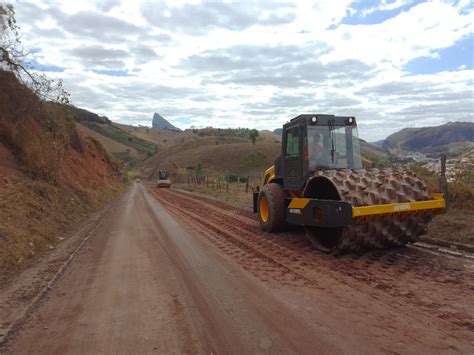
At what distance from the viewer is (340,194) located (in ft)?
26.1

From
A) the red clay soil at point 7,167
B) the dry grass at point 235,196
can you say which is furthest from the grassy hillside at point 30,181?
the dry grass at point 235,196

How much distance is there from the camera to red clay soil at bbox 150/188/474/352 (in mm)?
4883

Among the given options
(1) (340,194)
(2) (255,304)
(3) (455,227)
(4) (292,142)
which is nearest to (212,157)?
(4) (292,142)

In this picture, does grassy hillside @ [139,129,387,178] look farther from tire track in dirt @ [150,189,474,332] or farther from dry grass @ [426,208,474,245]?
tire track in dirt @ [150,189,474,332]

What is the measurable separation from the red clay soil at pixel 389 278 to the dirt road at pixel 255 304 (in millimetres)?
17

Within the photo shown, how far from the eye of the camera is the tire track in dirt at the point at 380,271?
18.2 feet

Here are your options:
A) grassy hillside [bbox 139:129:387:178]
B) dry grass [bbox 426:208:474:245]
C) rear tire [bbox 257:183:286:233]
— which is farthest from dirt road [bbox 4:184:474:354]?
grassy hillside [bbox 139:129:387:178]

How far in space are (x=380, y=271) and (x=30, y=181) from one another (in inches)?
487

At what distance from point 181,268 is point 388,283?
3.61 meters

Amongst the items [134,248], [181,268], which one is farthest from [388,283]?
[134,248]

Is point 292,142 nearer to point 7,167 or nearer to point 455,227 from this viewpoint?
point 455,227

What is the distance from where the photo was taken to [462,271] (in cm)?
701

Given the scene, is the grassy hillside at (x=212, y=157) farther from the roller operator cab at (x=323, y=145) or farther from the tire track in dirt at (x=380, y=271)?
the tire track in dirt at (x=380, y=271)

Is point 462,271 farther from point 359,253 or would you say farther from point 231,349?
point 231,349
